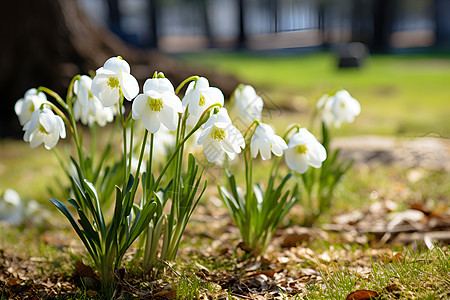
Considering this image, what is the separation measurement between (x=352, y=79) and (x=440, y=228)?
10.00 m

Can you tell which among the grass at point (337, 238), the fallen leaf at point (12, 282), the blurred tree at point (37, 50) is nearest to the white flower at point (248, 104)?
the grass at point (337, 238)

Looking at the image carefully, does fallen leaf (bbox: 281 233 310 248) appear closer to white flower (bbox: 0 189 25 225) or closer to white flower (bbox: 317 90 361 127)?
white flower (bbox: 317 90 361 127)

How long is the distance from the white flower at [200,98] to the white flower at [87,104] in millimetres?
515

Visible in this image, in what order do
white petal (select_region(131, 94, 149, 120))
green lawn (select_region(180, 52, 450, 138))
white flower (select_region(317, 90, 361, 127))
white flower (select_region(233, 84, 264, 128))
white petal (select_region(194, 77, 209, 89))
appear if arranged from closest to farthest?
1. white petal (select_region(131, 94, 149, 120))
2. white petal (select_region(194, 77, 209, 89))
3. white flower (select_region(233, 84, 264, 128))
4. white flower (select_region(317, 90, 361, 127))
5. green lawn (select_region(180, 52, 450, 138))

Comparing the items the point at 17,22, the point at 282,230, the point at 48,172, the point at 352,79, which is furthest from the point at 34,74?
the point at 352,79

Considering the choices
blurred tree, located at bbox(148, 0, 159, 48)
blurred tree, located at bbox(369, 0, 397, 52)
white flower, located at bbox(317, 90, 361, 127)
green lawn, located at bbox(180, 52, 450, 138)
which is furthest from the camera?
blurred tree, located at bbox(148, 0, 159, 48)

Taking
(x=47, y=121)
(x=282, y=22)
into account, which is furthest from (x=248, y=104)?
(x=282, y=22)

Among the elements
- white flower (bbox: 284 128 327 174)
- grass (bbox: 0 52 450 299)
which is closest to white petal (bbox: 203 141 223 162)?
white flower (bbox: 284 128 327 174)

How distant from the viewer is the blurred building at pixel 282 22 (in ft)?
81.1

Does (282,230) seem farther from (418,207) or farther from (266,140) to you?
(266,140)

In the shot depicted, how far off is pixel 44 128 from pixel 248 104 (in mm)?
959

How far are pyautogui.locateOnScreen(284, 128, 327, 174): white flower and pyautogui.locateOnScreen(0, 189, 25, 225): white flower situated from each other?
2.03 m

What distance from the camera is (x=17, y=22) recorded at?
21.9 ft

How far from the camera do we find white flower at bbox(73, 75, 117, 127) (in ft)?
6.98
